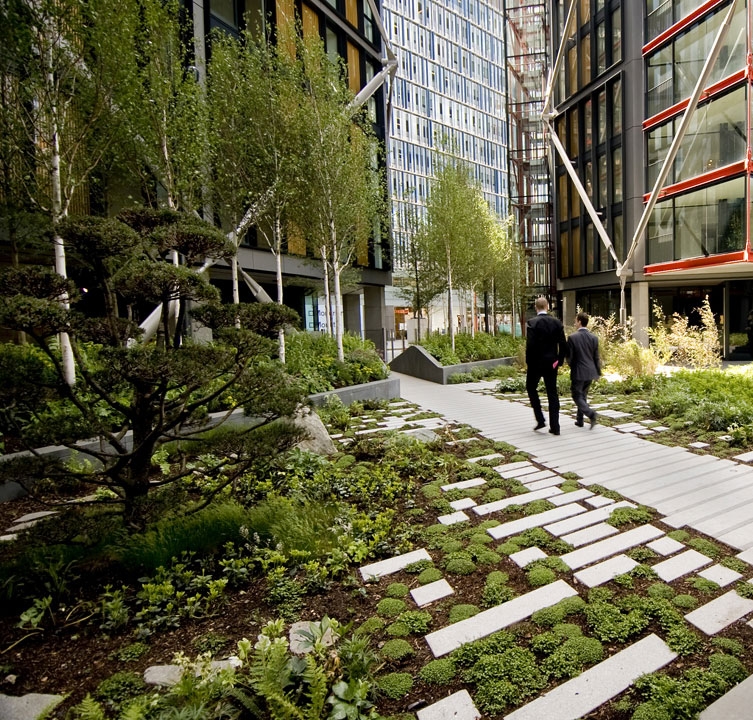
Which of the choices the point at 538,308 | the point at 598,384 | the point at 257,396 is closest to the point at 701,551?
the point at 257,396

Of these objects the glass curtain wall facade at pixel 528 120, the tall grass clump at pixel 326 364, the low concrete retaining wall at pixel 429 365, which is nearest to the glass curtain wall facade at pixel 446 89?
the glass curtain wall facade at pixel 528 120

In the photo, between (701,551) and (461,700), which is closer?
(461,700)

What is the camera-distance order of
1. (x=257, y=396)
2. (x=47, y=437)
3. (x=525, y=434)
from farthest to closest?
(x=525, y=434) → (x=257, y=396) → (x=47, y=437)

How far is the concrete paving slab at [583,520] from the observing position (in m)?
3.90

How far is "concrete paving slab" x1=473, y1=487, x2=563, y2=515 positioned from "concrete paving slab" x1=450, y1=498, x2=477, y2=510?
82 millimetres

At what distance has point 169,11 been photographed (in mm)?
9148

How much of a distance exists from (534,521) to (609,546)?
2.08 feet

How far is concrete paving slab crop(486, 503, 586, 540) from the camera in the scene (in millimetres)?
3910

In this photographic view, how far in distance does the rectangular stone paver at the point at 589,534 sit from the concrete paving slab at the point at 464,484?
4.34 ft

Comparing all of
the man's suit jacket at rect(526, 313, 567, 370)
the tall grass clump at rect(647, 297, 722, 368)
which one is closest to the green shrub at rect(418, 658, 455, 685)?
the man's suit jacket at rect(526, 313, 567, 370)

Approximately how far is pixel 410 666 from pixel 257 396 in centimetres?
206

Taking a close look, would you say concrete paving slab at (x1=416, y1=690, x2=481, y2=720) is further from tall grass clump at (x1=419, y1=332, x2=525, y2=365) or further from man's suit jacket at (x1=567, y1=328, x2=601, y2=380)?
tall grass clump at (x1=419, y1=332, x2=525, y2=365)

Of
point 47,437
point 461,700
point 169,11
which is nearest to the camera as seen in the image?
point 461,700

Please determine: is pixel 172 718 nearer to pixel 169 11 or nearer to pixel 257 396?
pixel 257 396
